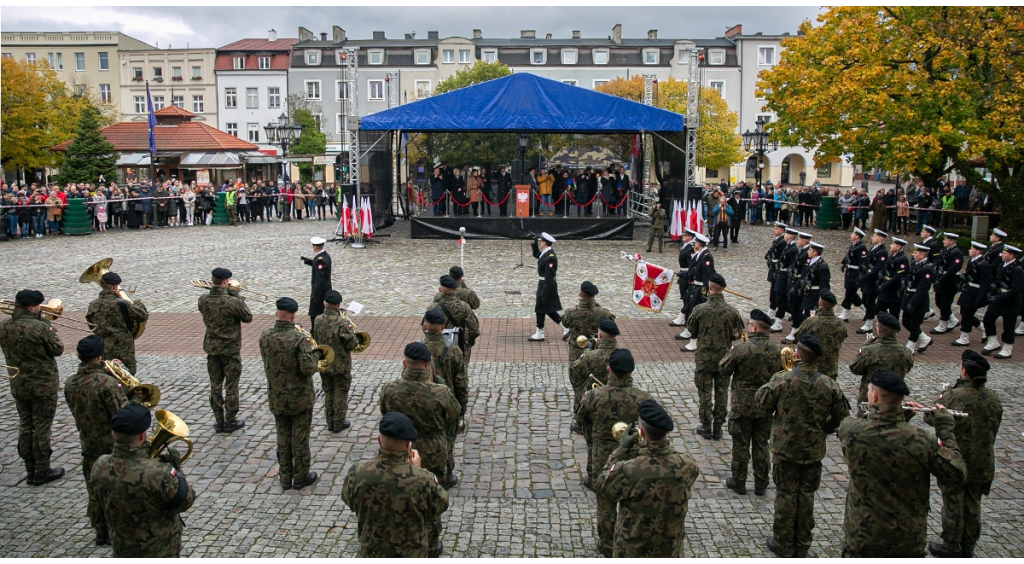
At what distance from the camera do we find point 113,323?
8898mm

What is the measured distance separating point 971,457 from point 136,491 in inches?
245

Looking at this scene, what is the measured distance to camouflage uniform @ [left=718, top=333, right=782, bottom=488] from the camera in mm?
7145

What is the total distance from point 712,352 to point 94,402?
6168 millimetres

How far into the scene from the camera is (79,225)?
26.6 metres

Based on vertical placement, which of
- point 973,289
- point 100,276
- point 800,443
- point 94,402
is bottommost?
point 800,443

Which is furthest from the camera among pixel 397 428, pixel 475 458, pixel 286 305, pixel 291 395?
pixel 475 458

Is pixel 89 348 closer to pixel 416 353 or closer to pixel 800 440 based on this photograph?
pixel 416 353

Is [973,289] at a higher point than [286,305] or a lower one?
lower

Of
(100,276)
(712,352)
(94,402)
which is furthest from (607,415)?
(100,276)

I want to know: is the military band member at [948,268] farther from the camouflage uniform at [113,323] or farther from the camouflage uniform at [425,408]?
the camouflage uniform at [113,323]

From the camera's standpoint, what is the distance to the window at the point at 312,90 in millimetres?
64312

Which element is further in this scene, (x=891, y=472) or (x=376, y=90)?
(x=376, y=90)

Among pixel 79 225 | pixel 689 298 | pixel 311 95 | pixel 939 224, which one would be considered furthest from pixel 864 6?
pixel 311 95

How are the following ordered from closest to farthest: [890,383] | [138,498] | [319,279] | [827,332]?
1. [138,498]
2. [890,383]
3. [827,332]
4. [319,279]
